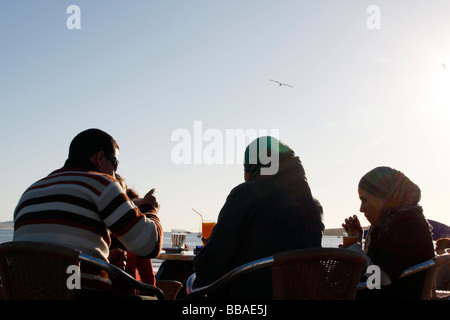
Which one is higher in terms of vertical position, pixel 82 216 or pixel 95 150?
pixel 95 150

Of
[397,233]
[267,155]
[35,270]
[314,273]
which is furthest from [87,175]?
[397,233]

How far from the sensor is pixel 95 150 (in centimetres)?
240

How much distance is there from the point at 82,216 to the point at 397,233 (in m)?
1.74

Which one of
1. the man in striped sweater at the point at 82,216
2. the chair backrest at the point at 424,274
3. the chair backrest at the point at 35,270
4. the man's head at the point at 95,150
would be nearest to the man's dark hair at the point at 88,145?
the man's head at the point at 95,150

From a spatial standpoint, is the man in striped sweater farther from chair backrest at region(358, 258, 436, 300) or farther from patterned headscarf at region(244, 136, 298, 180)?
chair backrest at region(358, 258, 436, 300)

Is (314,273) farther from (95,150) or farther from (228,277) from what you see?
(95,150)

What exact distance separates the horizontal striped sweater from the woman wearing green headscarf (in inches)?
13.1

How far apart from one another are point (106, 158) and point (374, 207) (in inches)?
70.8

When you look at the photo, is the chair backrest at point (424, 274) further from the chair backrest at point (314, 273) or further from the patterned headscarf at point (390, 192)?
the chair backrest at point (314, 273)

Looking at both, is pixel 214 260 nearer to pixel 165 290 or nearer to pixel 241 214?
pixel 241 214

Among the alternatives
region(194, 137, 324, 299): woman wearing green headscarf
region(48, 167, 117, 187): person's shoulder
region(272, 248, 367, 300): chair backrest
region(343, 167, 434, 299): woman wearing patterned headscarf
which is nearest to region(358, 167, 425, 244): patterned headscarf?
region(343, 167, 434, 299): woman wearing patterned headscarf

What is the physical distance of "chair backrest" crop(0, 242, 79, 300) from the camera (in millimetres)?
1730
